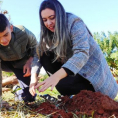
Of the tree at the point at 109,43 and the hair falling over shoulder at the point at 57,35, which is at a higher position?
the hair falling over shoulder at the point at 57,35

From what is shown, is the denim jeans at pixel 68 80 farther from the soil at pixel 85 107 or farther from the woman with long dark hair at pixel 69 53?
the soil at pixel 85 107

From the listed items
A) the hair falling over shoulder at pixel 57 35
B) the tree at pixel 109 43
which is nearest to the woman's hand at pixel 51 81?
the hair falling over shoulder at pixel 57 35

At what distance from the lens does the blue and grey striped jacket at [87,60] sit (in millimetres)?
1576

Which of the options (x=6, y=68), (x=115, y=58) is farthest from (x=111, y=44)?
(x=6, y=68)

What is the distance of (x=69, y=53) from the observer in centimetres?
194

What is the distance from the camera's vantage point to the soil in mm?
1289

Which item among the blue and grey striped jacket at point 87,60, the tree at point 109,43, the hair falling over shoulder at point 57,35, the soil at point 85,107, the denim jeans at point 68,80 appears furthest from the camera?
the tree at point 109,43

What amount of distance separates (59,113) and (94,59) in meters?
0.81

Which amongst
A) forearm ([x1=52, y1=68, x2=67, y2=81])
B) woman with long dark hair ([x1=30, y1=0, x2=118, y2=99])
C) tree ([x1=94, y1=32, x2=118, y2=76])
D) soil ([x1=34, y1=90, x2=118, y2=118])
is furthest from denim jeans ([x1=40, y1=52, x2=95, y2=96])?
tree ([x1=94, y1=32, x2=118, y2=76])

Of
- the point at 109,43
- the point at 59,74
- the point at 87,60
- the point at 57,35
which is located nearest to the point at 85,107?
the point at 59,74

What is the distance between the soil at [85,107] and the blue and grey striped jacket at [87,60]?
0.21m

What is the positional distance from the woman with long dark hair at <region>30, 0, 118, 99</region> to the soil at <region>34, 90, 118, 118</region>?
179 millimetres

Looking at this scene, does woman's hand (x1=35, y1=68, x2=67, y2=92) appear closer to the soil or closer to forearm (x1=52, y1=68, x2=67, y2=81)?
forearm (x1=52, y1=68, x2=67, y2=81)

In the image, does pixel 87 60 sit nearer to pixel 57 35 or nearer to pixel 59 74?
pixel 57 35
